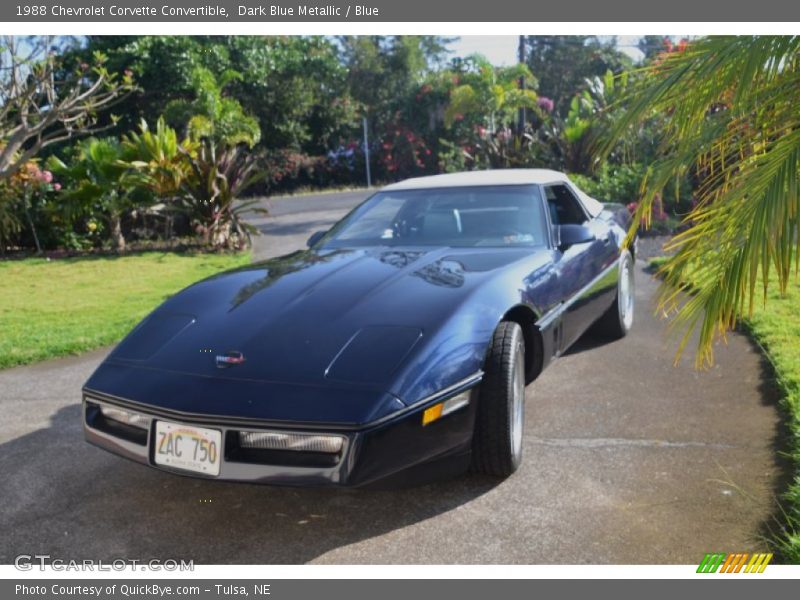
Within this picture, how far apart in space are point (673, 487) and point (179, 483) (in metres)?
2.18

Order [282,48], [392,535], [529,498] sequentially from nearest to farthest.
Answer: [392,535] → [529,498] → [282,48]

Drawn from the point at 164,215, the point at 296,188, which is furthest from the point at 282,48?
the point at 164,215

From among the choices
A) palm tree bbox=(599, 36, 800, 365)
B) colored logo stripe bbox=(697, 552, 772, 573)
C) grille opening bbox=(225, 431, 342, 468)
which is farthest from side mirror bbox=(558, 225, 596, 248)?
grille opening bbox=(225, 431, 342, 468)

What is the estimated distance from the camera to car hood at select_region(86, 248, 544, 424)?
2.85 meters

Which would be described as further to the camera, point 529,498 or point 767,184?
point 529,498

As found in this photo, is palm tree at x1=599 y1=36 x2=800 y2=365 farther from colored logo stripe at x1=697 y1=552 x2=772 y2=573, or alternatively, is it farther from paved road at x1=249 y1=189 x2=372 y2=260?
paved road at x1=249 y1=189 x2=372 y2=260

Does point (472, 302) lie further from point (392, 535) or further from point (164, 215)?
point (164, 215)

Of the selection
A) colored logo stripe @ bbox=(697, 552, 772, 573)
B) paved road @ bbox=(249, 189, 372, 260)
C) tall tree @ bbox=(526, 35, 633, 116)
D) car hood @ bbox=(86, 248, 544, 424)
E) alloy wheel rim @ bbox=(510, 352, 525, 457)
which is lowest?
paved road @ bbox=(249, 189, 372, 260)

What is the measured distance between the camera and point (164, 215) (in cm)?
1205

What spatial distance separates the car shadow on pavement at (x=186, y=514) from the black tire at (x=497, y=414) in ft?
0.46

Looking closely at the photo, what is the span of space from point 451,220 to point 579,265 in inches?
32.3

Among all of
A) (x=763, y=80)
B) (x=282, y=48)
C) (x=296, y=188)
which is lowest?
(x=296, y=188)

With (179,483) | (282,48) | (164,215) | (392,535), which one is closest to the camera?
(392,535)

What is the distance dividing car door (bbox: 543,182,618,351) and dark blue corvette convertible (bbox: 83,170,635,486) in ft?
0.11
